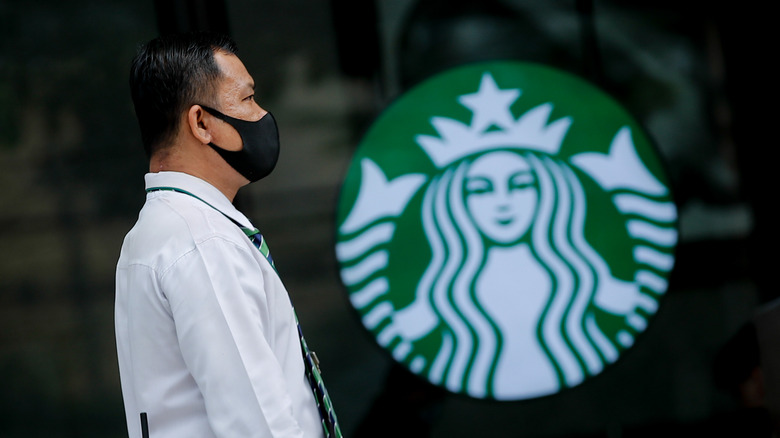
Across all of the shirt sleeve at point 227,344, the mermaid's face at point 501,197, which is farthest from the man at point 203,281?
the mermaid's face at point 501,197

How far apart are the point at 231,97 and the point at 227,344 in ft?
1.79

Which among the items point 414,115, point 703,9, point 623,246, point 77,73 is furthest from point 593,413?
point 77,73

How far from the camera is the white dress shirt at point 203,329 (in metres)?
1.46

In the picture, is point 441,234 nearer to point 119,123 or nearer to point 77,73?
point 119,123

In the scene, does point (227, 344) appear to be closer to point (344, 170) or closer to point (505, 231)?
point (344, 170)

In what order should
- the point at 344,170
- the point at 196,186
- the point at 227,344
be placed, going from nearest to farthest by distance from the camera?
1. the point at 227,344
2. the point at 196,186
3. the point at 344,170

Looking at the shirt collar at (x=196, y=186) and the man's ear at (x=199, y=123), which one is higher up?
the man's ear at (x=199, y=123)

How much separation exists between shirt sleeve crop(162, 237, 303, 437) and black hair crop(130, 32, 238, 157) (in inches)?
13.4

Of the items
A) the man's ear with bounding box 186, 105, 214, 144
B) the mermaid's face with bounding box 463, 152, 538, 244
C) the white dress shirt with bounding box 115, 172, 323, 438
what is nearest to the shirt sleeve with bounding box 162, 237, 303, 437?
the white dress shirt with bounding box 115, 172, 323, 438

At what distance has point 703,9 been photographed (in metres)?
4.43

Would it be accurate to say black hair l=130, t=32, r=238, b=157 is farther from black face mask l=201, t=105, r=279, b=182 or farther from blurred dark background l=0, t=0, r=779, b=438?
blurred dark background l=0, t=0, r=779, b=438

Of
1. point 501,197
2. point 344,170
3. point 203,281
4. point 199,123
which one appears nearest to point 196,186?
point 199,123

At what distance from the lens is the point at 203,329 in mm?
1481

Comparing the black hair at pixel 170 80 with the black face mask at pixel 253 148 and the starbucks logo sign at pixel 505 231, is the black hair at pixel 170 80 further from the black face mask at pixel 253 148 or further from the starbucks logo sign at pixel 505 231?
the starbucks logo sign at pixel 505 231
